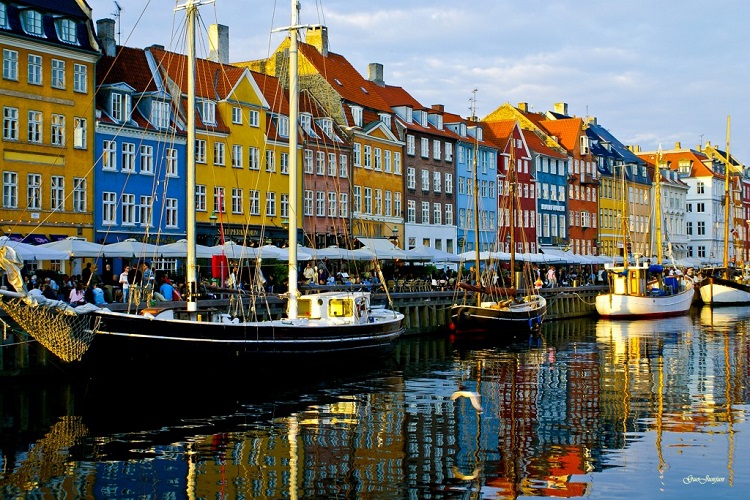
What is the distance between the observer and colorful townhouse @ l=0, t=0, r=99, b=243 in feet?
155

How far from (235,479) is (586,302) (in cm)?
5460

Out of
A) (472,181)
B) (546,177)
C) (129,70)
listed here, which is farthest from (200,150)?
(546,177)

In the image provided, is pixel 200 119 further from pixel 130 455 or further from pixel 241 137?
pixel 130 455

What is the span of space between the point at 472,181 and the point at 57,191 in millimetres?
43391

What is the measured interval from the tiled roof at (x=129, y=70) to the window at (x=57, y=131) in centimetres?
354

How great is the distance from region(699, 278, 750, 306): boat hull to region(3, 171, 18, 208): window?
177 ft

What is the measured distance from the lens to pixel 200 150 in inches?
2249

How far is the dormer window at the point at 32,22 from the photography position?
1880 inches

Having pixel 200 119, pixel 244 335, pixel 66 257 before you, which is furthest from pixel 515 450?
pixel 200 119

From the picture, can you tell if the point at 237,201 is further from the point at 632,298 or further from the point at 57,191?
the point at 632,298

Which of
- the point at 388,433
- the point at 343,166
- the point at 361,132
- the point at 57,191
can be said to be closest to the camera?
the point at 388,433

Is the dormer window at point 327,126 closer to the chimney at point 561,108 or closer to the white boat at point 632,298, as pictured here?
the white boat at point 632,298

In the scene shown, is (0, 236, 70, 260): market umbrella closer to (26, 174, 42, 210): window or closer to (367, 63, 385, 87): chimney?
(26, 174, 42, 210): window

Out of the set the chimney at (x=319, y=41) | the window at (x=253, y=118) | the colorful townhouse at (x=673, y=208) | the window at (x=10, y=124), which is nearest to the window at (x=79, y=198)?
the window at (x=10, y=124)
